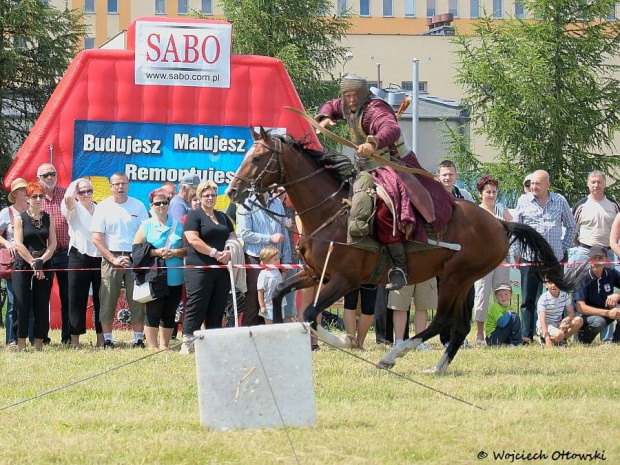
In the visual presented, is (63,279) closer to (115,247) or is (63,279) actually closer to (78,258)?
(78,258)

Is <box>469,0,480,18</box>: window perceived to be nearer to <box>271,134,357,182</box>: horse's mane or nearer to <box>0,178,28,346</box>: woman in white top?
<box>0,178,28,346</box>: woman in white top

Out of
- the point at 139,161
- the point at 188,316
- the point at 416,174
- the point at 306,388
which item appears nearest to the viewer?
the point at 306,388

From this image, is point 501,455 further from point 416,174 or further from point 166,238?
point 166,238

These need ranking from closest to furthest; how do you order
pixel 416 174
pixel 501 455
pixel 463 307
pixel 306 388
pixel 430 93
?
pixel 501 455, pixel 306 388, pixel 416 174, pixel 463 307, pixel 430 93

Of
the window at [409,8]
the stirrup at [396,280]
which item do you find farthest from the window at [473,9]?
the stirrup at [396,280]

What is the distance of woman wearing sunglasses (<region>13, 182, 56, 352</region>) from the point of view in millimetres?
12367

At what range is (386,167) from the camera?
9.91 metres

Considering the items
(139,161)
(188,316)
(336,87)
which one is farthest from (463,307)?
(336,87)

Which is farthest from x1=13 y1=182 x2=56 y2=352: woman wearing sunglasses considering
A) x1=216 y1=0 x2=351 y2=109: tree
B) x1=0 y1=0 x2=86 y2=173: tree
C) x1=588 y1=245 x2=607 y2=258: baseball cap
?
x1=216 y1=0 x2=351 y2=109: tree

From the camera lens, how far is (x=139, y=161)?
15.5 metres

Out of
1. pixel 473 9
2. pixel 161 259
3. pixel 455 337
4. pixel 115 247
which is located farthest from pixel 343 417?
pixel 473 9

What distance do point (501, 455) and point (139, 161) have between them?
394 inches

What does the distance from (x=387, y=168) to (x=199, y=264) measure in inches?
119

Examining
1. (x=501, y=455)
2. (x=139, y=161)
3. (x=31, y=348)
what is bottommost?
(x=31, y=348)
